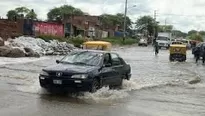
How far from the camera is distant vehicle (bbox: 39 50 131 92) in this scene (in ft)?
45.7

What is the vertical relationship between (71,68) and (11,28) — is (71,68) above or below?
below

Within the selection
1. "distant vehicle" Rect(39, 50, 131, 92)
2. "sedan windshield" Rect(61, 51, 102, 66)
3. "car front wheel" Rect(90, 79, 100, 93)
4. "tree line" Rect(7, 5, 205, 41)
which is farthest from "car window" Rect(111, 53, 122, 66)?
"tree line" Rect(7, 5, 205, 41)

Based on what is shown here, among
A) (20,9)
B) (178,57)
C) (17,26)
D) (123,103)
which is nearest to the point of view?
(123,103)

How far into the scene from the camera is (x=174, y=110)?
43.1ft

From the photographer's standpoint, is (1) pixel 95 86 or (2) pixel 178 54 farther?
(2) pixel 178 54

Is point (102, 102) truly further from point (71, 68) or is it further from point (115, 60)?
point (115, 60)

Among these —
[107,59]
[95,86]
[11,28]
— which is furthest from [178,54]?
[95,86]

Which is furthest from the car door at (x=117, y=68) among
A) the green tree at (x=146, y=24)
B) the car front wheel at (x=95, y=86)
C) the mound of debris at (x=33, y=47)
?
the green tree at (x=146, y=24)

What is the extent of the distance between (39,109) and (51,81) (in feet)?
7.94

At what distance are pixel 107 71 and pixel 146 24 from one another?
153881 mm

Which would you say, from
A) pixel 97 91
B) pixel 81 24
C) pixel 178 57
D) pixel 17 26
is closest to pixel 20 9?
pixel 81 24

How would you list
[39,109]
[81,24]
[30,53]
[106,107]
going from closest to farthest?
[39,109] → [106,107] → [30,53] → [81,24]

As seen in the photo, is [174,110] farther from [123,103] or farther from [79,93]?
[79,93]

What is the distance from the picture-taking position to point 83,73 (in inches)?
550
